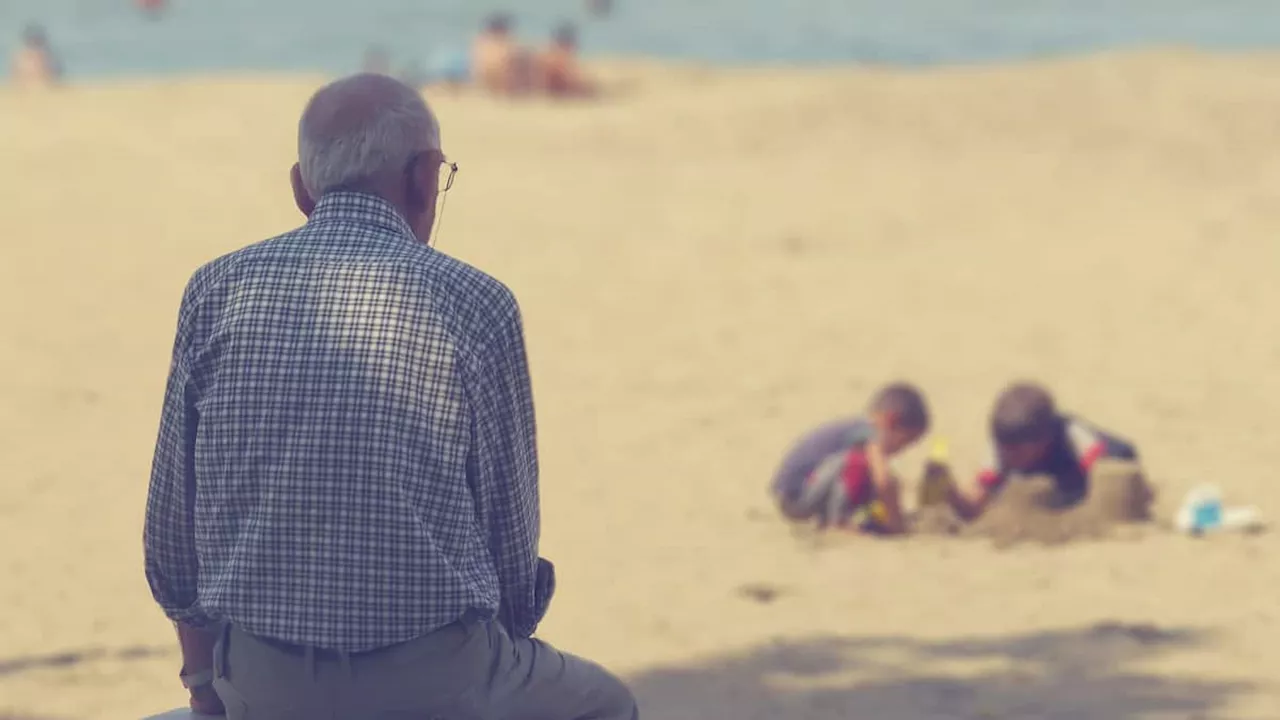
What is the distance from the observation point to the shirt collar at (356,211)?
2850 millimetres

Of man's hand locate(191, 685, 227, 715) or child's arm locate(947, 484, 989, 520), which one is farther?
child's arm locate(947, 484, 989, 520)

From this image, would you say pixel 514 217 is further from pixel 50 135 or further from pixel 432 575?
pixel 432 575

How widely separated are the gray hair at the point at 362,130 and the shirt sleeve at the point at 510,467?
30cm

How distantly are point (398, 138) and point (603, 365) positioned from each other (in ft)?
22.3

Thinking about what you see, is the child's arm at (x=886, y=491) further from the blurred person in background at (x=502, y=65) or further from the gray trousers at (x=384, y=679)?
the blurred person in background at (x=502, y=65)

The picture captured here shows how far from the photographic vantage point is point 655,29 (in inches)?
1284

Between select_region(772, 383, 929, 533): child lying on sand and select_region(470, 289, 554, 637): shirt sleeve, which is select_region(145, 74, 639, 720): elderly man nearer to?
select_region(470, 289, 554, 637): shirt sleeve

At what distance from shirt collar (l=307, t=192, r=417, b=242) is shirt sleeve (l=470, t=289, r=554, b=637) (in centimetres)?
24

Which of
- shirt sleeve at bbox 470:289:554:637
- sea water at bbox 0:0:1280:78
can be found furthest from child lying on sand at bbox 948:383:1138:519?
sea water at bbox 0:0:1280:78

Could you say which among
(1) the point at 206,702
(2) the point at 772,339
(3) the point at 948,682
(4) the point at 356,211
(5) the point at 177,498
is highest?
(2) the point at 772,339

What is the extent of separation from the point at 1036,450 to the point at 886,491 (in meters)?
0.63

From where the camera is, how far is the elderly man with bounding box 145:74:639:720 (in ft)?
8.92

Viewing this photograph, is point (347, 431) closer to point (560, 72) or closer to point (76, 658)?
point (76, 658)

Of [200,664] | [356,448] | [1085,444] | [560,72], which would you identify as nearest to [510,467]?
[356,448]
